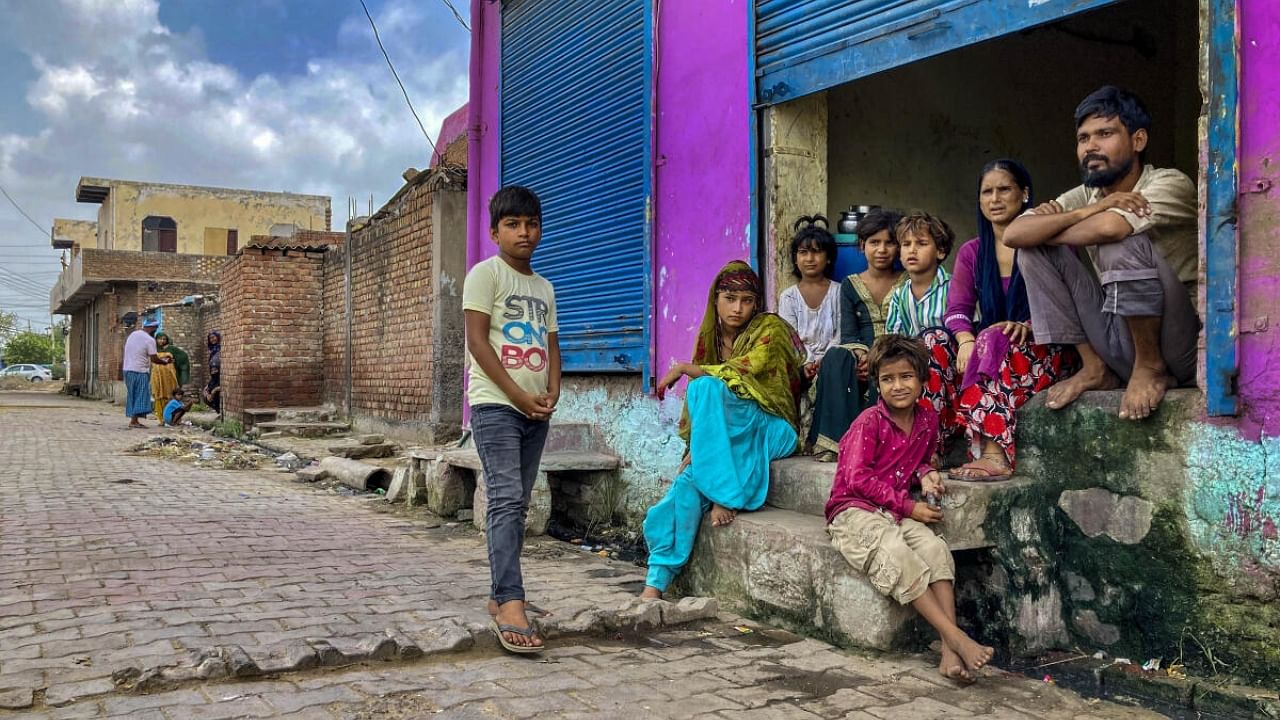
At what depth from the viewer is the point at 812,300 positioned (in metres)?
4.98

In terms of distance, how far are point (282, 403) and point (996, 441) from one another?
44.2ft

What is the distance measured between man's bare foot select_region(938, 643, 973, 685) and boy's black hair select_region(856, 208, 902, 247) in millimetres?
2184

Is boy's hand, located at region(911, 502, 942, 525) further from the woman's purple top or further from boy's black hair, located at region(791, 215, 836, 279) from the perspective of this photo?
boy's black hair, located at region(791, 215, 836, 279)

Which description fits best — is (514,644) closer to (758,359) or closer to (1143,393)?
(758,359)

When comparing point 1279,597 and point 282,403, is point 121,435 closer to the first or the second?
point 282,403

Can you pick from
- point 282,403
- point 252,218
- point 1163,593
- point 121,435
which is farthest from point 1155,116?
point 252,218

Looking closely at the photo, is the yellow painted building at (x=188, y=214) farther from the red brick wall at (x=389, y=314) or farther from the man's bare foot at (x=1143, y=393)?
the man's bare foot at (x=1143, y=393)

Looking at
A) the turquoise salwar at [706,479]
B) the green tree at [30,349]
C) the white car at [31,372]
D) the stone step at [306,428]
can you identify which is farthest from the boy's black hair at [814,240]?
the green tree at [30,349]

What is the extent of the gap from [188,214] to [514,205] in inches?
1484

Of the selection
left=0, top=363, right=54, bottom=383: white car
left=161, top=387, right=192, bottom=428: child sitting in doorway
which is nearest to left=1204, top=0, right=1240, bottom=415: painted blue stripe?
left=161, top=387, right=192, bottom=428: child sitting in doorway

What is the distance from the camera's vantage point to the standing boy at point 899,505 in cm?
316

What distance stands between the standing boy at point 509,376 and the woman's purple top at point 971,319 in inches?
64.7

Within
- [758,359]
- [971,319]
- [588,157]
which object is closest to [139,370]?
[588,157]

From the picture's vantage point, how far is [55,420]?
18250 millimetres
